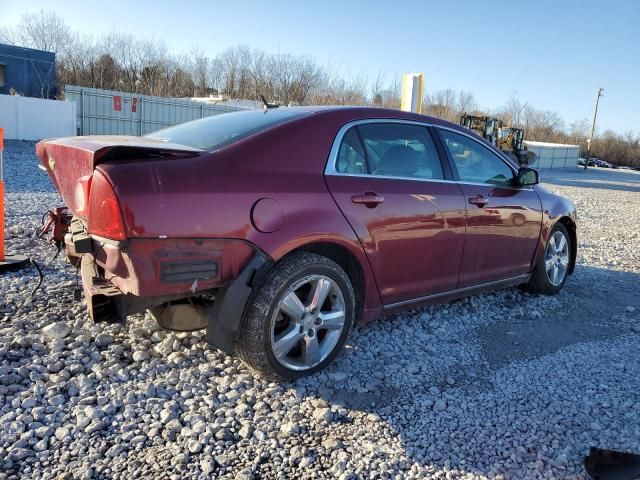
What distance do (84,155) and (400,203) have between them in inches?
78.1

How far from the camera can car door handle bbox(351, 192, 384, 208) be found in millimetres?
3498

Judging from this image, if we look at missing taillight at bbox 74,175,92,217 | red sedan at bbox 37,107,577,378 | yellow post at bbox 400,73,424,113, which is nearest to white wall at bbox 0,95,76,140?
yellow post at bbox 400,73,424,113

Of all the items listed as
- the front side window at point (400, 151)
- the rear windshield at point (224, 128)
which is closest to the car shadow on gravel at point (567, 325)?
the front side window at point (400, 151)

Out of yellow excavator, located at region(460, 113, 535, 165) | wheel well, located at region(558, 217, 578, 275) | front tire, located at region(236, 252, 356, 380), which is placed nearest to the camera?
front tire, located at region(236, 252, 356, 380)

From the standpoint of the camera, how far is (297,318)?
330 centimetres

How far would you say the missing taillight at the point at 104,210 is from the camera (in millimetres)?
2664

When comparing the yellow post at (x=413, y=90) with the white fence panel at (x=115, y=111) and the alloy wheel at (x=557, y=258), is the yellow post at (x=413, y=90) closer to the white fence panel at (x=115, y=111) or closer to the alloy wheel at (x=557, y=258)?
the alloy wheel at (x=557, y=258)

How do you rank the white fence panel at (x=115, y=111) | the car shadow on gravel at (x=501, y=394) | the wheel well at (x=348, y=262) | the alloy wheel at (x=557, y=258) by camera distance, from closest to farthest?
the car shadow on gravel at (x=501, y=394) → the wheel well at (x=348, y=262) → the alloy wheel at (x=557, y=258) → the white fence panel at (x=115, y=111)

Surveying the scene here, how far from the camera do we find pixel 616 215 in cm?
1420

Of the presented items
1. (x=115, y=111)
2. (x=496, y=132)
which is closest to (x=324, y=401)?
(x=115, y=111)

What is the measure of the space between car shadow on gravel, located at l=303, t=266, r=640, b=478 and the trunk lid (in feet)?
5.43

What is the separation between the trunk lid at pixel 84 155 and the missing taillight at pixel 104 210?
0.13 metres

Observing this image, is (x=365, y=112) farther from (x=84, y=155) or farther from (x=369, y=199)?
(x=84, y=155)

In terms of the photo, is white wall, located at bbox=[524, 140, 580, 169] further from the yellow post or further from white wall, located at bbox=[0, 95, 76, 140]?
white wall, located at bbox=[0, 95, 76, 140]
